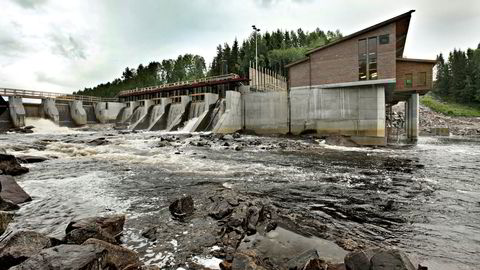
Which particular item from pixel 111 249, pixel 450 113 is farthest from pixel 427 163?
pixel 450 113

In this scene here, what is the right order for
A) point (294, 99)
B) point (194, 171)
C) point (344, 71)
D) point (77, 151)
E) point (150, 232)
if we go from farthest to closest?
point (294, 99) < point (344, 71) < point (77, 151) < point (194, 171) < point (150, 232)

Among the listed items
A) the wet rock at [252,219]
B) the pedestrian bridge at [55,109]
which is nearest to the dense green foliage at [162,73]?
the pedestrian bridge at [55,109]

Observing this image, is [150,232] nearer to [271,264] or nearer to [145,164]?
[271,264]

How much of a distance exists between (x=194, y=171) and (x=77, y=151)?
935cm

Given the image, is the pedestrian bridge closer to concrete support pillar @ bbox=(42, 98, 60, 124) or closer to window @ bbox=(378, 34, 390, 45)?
concrete support pillar @ bbox=(42, 98, 60, 124)

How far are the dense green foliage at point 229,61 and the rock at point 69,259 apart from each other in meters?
69.1

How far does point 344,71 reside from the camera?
23844mm

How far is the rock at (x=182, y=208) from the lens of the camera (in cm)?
560

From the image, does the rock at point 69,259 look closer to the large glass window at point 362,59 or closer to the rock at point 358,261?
the rock at point 358,261

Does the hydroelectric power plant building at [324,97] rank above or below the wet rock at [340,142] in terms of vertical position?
above

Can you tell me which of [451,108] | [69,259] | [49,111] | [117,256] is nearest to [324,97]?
[117,256]

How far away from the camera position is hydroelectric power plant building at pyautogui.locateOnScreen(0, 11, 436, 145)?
22.2 metres

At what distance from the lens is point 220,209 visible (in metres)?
5.60

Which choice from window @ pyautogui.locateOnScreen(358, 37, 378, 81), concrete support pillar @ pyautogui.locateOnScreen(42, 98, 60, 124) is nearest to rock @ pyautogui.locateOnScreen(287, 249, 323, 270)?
window @ pyautogui.locateOnScreen(358, 37, 378, 81)
